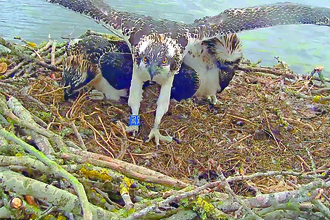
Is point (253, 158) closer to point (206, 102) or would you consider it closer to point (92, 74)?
point (206, 102)

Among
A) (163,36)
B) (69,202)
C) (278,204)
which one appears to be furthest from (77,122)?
(278,204)

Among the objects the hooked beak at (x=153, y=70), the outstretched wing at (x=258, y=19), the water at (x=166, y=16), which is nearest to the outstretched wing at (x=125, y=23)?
the outstretched wing at (x=258, y=19)

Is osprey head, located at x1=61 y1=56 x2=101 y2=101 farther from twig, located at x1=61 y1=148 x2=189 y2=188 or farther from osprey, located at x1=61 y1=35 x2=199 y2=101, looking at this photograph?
twig, located at x1=61 y1=148 x2=189 y2=188

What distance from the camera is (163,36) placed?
2982mm

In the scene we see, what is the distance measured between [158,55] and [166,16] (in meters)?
3.73

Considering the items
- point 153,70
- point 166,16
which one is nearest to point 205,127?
point 153,70

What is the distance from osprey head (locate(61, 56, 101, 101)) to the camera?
3.21 m

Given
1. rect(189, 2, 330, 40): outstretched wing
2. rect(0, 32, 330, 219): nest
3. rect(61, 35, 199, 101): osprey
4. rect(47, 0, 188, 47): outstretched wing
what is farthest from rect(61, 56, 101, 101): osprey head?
rect(189, 2, 330, 40): outstretched wing

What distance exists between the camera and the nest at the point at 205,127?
280 centimetres

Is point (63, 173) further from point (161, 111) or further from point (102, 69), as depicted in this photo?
point (102, 69)

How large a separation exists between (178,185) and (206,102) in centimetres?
186

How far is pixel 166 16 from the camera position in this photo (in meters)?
6.39

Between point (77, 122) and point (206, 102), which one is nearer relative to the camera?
point (77, 122)

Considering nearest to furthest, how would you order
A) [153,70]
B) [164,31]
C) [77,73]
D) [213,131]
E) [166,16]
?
[153,70] < [164,31] < [77,73] < [213,131] < [166,16]
